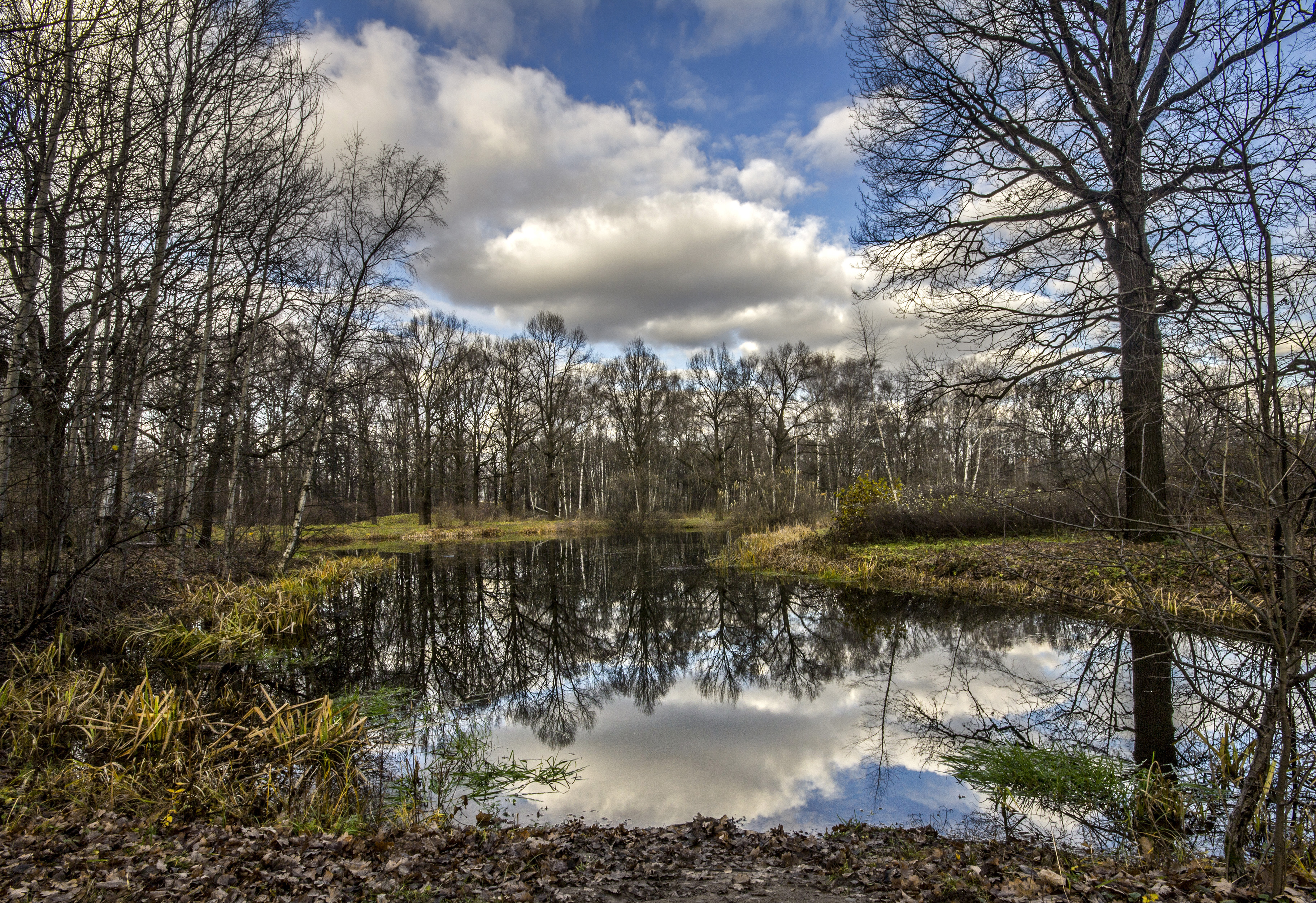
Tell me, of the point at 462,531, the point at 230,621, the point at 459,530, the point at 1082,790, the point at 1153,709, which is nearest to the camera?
the point at 1082,790

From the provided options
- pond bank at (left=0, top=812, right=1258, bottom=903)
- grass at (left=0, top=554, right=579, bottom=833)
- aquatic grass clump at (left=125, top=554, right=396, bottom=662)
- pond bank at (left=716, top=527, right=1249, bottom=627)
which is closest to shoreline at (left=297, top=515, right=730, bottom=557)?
aquatic grass clump at (left=125, top=554, right=396, bottom=662)

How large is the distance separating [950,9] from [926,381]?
6077 mm

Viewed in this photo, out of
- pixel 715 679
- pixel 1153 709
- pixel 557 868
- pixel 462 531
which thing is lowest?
pixel 715 679

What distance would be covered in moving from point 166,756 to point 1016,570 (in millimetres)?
9133

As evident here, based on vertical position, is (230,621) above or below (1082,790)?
above

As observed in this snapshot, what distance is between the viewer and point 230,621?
380 inches

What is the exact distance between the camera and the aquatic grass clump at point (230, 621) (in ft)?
28.0

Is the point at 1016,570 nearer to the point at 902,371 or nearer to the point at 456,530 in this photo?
the point at 902,371

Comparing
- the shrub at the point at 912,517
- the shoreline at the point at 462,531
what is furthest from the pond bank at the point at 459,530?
the shrub at the point at 912,517

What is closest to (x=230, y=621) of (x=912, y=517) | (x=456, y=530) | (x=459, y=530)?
(x=912, y=517)

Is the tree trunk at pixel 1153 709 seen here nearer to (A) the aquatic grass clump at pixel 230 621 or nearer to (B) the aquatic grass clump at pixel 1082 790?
(B) the aquatic grass clump at pixel 1082 790

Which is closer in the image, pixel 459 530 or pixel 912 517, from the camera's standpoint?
pixel 912 517

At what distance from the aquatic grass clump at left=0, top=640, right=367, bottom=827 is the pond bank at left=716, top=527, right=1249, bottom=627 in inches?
224

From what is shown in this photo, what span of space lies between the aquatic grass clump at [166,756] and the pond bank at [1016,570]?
5691mm
